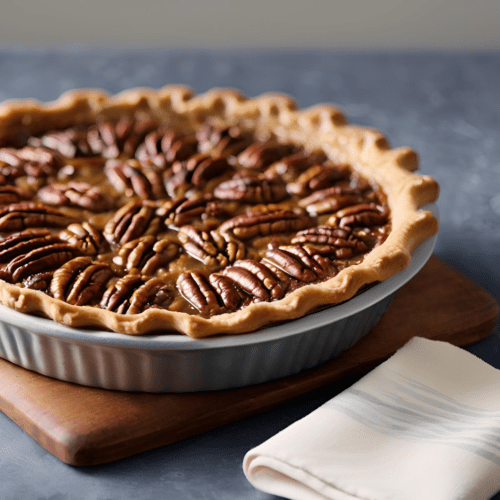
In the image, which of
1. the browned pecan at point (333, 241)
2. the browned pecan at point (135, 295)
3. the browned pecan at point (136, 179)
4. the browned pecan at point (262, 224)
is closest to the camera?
the browned pecan at point (135, 295)

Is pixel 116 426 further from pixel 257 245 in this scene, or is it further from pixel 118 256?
pixel 257 245

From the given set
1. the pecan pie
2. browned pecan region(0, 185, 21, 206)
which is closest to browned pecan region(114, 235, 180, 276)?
the pecan pie

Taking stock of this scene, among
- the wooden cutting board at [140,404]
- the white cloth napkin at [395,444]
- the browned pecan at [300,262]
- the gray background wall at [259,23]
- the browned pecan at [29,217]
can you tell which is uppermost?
the gray background wall at [259,23]

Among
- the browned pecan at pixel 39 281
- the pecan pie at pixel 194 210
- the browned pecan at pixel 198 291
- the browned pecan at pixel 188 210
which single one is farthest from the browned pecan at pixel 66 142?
the browned pecan at pixel 198 291

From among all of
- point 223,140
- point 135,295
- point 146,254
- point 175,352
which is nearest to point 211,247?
point 146,254

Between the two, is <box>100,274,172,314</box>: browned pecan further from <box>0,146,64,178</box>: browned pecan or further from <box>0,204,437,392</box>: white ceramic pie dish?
<box>0,146,64,178</box>: browned pecan

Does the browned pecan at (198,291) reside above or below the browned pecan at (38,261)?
above

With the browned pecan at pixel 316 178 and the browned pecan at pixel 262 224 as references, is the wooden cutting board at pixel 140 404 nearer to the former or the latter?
the browned pecan at pixel 262 224

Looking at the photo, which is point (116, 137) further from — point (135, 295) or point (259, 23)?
point (259, 23)
